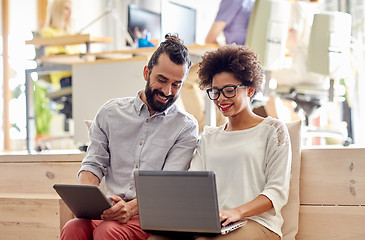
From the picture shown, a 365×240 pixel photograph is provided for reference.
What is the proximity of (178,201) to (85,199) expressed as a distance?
12.7 inches

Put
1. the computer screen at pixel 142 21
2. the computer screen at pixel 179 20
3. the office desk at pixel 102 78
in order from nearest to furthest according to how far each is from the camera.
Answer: the office desk at pixel 102 78 < the computer screen at pixel 179 20 < the computer screen at pixel 142 21

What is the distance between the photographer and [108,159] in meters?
2.04

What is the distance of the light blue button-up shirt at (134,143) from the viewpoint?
1948mm

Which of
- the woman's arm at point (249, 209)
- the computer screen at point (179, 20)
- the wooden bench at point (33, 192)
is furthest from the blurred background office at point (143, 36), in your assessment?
the woman's arm at point (249, 209)

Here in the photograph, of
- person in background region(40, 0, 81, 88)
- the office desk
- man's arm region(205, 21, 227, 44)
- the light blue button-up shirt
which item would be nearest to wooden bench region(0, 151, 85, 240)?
the light blue button-up shirt

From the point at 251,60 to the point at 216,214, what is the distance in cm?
59

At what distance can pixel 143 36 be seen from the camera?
14.5 ft

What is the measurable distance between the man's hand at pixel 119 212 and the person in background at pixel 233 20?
2.22 meters

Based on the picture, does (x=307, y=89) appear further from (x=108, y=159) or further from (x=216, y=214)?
(x=216, y=214)

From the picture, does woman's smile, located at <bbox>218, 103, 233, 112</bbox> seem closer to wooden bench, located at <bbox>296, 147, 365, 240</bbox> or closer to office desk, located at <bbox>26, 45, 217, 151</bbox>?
wooden bench, located at <bbox>296, 147, 365, 240</bbox>

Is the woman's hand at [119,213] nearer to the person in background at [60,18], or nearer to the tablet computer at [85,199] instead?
the tablet computer at [85,199]

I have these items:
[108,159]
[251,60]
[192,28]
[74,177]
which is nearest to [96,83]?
[192,28]

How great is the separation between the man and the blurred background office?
5.66 feet

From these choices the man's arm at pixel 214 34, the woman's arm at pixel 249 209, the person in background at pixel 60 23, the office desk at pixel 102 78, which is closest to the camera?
the woman's arm at pixel 249 209
